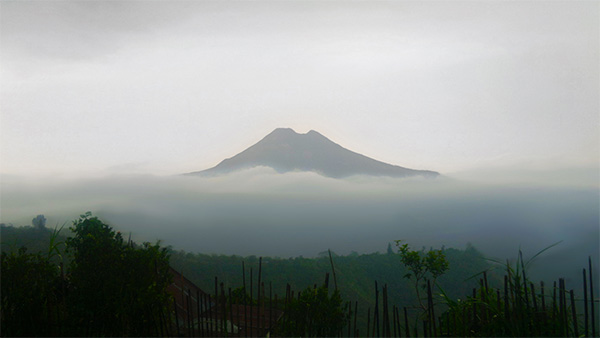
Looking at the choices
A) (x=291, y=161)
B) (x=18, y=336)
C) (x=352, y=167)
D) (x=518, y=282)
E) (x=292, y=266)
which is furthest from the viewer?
(x=291, y=161)

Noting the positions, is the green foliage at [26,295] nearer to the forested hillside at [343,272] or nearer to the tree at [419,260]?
the tree at [419,260]

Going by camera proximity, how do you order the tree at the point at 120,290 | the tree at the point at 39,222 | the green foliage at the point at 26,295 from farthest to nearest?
the tree at the point at 39,222 < the tree at the point at 120,290 < the green foliage at the point at 26,295

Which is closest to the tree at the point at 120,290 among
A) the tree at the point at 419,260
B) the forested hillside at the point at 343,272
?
the tree at the point at 419,260

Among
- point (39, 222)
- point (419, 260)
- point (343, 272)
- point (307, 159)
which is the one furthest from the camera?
point (307, 159)

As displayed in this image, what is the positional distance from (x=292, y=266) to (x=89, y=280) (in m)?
29.9

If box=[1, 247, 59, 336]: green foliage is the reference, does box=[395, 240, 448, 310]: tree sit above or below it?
below

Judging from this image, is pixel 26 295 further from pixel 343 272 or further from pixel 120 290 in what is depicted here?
pixel 343 272

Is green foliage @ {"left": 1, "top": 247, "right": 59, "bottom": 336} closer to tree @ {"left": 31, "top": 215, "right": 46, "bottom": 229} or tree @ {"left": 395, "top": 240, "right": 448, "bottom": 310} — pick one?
tree @ {"left": 395, "top": 240, "right": 448, "bottom": 310}

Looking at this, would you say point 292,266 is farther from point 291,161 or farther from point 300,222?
point 291,161

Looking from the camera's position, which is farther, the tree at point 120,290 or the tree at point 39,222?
the tree at point 39,222

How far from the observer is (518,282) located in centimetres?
312

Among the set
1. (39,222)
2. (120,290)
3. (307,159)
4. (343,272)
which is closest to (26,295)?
(120,290)

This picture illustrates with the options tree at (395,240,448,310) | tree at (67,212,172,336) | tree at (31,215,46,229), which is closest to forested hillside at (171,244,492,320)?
tree at (31,215,46,229)

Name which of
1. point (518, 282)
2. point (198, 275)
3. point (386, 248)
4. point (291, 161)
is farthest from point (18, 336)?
point (291, 161)
